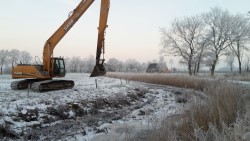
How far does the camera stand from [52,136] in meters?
7.12

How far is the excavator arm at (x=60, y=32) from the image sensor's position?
1393cm

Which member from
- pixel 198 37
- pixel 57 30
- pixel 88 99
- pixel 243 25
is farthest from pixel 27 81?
pixel 243 25

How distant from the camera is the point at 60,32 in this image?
1400 centimetres

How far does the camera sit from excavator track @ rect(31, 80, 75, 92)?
12.5 metres

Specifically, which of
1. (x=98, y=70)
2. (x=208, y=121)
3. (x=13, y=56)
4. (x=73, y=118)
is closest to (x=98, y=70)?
(x=98, y=70)

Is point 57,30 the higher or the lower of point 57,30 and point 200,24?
the lower

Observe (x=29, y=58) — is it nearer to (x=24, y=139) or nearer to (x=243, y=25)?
(x=243, y=25)

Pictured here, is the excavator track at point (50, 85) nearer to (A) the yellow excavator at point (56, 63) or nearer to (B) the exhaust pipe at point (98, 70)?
(A) the yellow excavator at point (56, 63)

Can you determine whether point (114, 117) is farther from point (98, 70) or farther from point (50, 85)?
point (50, 85)

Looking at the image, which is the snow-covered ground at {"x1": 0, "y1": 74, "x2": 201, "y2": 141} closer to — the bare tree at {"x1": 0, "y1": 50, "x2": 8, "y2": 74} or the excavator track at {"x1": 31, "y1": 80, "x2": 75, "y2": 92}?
the excavator track at {"x1": 31, "y1": 80, "x2": 75, "y2": 92}

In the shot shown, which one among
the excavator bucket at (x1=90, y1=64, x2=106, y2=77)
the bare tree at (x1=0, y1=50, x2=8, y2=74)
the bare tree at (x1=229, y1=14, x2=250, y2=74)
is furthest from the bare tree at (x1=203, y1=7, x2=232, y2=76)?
the bare tree at (x1=0, y1=50, x2=8, y2=74)

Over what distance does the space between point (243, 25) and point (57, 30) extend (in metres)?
31.6

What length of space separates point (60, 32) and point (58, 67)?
2.30m

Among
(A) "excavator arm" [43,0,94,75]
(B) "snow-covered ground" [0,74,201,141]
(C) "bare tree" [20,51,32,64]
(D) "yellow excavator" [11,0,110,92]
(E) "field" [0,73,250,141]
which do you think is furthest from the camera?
(C) "bare tree" [20,51,32,64]
